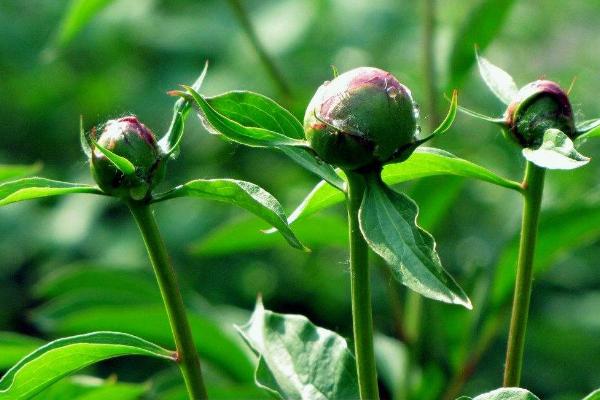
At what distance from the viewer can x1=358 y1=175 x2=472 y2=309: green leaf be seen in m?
0.62

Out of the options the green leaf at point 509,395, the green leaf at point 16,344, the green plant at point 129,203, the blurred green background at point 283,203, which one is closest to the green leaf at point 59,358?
the green plant at point 129,203

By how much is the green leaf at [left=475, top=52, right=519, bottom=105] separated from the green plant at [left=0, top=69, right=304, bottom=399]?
24cm

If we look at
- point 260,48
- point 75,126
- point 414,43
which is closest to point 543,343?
point 414,43

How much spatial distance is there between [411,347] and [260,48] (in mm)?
496

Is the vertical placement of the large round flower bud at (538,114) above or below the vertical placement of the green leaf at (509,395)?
above

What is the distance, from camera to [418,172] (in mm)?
753

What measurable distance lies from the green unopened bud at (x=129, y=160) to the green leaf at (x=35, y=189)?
0.05 feet

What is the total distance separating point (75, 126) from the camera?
3102mm

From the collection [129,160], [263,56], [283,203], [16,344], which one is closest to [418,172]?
[129,160]

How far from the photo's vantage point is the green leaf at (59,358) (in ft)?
2.31

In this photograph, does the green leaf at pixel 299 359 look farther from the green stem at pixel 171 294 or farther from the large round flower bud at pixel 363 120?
the large round flower bud at pixel 363 120

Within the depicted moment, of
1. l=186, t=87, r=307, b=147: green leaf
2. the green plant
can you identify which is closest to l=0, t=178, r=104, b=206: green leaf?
the green plant

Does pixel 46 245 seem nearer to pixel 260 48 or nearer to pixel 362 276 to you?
pixel 260 48

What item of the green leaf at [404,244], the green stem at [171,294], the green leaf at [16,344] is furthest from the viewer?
the green leaf at [16,344]
